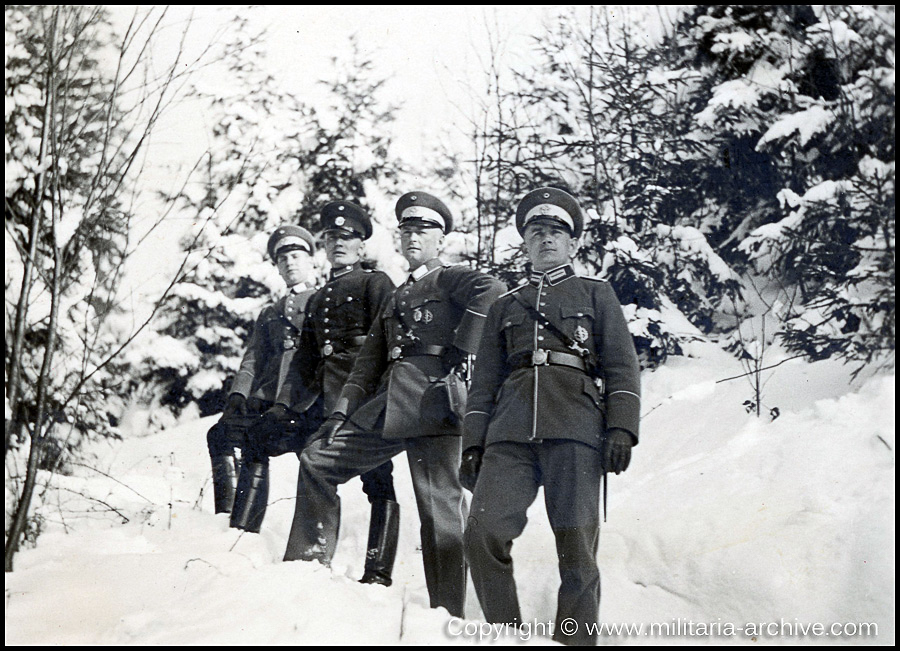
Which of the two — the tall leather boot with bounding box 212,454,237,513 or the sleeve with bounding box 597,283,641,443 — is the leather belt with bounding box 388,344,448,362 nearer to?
the sleeve with bounding box 597,283,641,443

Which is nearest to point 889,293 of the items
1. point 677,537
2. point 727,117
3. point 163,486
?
point 677,537

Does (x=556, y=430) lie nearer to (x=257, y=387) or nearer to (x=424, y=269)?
(x=424, y=269)

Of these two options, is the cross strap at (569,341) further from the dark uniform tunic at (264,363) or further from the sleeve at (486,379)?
the dark uniform tunic at (264,363)

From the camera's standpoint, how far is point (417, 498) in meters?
3.61

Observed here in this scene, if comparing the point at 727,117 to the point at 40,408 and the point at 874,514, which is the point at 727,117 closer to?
the point at 874,514

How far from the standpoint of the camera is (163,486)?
4.61 m

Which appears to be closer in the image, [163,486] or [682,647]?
[682,647]

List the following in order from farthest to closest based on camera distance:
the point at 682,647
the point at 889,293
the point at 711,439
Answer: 1. the point at 711,439
2. the point at 889,293
3. the point at 682,647

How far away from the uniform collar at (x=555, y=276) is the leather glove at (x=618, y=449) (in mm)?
633

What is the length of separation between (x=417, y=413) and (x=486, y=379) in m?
0.46

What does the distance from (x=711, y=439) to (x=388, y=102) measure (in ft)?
8.70

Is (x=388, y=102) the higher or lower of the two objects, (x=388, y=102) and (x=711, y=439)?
the higher

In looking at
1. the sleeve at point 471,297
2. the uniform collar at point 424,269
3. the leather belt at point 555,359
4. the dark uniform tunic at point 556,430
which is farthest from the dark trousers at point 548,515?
the uniform collar at point 424,269

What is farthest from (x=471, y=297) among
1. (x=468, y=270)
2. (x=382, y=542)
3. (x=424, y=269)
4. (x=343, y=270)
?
(x=382, y=542)
